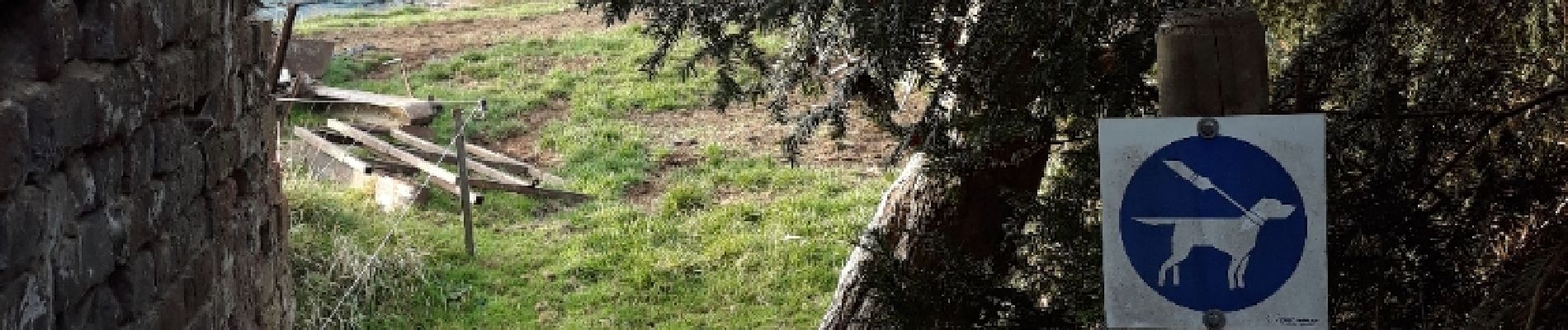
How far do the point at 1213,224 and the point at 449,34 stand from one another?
50.8 feet

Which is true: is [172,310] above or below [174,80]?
below

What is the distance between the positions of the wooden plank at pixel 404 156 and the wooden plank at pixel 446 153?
14 centimetres

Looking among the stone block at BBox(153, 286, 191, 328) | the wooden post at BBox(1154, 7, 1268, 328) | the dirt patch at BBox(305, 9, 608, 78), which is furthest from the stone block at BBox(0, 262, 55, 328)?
the dirt patch at BBox(305, 9, 608, 78)

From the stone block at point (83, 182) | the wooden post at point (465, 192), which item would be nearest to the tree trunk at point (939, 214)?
the stone block at point (83, 182)

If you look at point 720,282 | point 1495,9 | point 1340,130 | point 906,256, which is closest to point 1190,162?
point 1340,130

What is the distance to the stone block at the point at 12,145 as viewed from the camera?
7.82ft

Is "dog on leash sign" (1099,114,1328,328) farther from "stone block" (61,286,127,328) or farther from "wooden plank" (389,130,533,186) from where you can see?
"wooden plank" (389,130,533,186)

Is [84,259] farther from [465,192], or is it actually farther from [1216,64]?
[465,192]

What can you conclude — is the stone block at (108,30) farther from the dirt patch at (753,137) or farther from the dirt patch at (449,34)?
the dirt patch at (449,34)

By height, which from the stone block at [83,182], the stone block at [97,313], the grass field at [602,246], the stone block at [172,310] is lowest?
→ the grass field at [602,246]

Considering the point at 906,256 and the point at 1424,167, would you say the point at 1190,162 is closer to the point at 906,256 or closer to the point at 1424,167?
the point at 1424,167

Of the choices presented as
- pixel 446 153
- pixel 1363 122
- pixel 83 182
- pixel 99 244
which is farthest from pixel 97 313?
pixel 446 153

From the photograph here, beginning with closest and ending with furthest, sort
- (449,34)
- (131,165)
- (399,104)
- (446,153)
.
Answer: (131,165) → (446,153) → (399,104) → (449,34)

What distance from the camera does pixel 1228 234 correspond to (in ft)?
8.20
